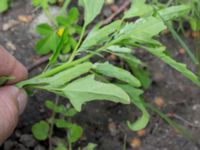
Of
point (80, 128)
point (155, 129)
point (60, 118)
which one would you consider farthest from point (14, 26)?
point (155, 129)

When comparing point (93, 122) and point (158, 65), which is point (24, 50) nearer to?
point (93, 122)

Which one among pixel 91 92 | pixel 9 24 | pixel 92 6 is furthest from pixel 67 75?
pixel 9 24

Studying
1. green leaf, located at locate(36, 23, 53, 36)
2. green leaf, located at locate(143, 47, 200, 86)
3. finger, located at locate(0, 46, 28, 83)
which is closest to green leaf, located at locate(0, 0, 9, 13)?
green leaf, located at locate(36, 23, 53, 36)

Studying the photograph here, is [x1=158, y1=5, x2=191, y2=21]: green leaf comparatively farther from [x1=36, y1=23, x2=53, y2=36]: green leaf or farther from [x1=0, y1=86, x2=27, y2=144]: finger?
[x1=36, y1=23, x2=53, y2=36]: green leaf

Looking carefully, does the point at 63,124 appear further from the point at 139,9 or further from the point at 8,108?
the point at 139,9

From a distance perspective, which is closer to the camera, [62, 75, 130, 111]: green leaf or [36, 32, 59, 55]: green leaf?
[62, 75, 130, 111]: green leaf

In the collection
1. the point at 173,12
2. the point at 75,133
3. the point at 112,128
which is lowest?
the point at 112,128

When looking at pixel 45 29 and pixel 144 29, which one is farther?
pixel 45 29
